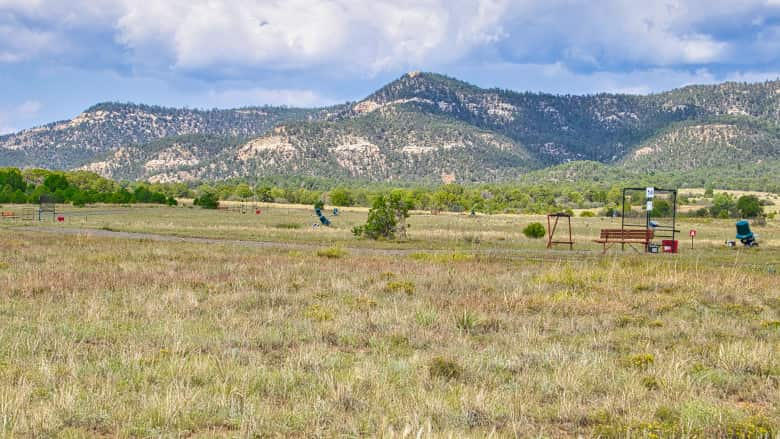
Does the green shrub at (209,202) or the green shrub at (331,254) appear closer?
the green shrub at (331,254)

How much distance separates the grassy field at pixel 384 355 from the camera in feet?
20.5

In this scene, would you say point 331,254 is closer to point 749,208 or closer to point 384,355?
point 384,355

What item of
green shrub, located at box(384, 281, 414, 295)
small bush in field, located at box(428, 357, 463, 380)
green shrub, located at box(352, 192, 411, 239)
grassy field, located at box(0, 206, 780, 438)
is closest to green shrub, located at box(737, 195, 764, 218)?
green shrub, located at box(352, 192, 411, 239)

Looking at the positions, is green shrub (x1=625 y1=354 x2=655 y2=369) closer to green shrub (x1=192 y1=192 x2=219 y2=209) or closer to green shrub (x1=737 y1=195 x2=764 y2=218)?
green shrub (x1=737 y1=195 x2=764 y2=218)

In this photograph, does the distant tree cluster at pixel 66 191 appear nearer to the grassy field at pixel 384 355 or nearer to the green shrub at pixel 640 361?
the grassy field at pixel 384 355

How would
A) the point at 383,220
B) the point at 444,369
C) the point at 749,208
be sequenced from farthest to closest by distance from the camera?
1. the point at 749,208
2. the point at 383,220
3. the point at 444,369

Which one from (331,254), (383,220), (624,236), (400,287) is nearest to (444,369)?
(400,287)

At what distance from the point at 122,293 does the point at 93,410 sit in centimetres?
826

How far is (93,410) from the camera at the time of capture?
20.7ft

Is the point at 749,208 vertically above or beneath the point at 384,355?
above

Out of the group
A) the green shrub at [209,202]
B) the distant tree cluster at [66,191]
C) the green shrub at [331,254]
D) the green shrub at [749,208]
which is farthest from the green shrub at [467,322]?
the distant tree cluster at [66,191]

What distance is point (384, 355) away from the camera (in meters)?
8.94

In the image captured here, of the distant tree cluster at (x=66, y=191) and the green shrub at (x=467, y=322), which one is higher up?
the distant tree cluster at (x=66, y=191)

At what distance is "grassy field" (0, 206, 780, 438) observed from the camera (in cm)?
623
